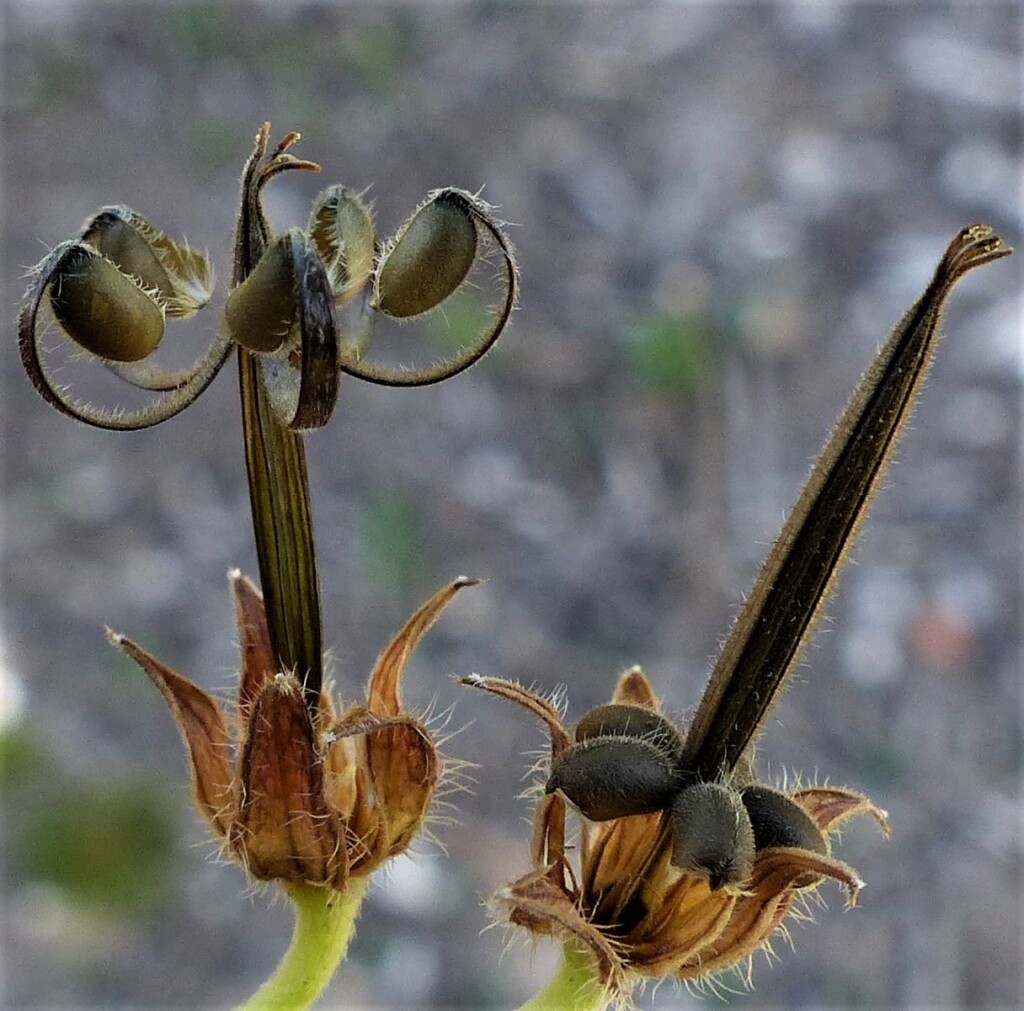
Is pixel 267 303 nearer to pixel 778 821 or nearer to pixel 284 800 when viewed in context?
pixel 284 800

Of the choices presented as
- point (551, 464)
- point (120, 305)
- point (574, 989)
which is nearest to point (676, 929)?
point (574, 989)

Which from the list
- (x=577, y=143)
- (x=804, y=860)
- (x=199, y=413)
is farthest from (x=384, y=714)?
(x=577, y=143)

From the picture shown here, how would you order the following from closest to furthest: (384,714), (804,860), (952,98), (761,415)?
(804,860) → (384,714) → (761,415) → (952,98)

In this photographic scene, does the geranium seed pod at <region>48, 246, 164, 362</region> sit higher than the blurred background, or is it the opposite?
the blurred background

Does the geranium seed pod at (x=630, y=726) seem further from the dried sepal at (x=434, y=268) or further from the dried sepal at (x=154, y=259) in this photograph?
the dried sepal at (x=154, y=259)

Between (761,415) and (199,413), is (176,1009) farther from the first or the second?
(761,415)

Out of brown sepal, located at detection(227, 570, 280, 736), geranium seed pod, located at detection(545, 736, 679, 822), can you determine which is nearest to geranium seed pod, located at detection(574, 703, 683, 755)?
geranium seed pod, located at detection(545, 736, 679, 822)

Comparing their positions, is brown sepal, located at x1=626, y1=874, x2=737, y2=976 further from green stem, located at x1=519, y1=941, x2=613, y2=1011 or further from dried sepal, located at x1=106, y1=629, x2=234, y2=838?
dried sepal, located at x1=106, y1=629, x2=234, y2=838

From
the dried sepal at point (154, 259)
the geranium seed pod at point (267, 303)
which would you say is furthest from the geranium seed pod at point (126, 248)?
the geranium seed pod at point (267, 303)
